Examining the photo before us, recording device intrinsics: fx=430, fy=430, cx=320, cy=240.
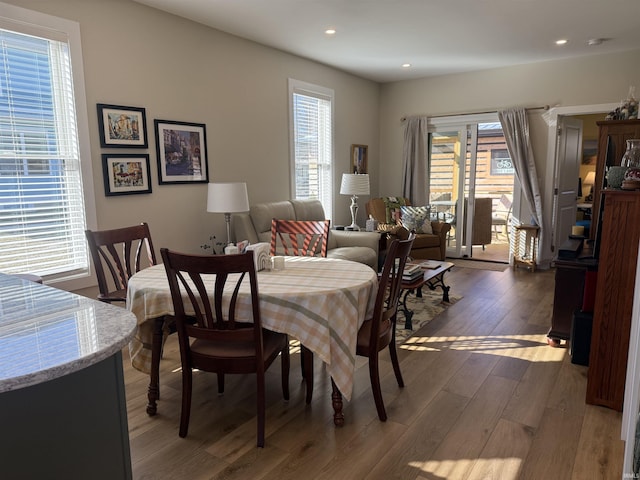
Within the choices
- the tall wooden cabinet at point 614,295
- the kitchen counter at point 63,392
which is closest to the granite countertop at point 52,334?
the kitchen counter at point 63,392

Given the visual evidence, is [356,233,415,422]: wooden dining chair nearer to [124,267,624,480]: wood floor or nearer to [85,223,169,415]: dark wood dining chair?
[124,267,624,480]: wood floor

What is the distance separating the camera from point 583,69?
213 inches

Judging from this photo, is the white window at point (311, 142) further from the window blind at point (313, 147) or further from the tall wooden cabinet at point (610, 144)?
the tall wooden cabinet at point (610, 144)

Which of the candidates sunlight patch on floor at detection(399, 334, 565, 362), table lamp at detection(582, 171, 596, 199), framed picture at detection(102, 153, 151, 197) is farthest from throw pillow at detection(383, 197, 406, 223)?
table lamp at detection(582, 171, 596, 199)

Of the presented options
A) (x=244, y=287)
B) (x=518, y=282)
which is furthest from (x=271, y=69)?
(x=518, y=282)

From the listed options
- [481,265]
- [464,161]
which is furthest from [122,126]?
[481,265]

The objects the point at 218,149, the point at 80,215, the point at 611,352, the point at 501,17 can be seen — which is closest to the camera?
the point at 611,352

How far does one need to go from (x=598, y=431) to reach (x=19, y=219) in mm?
3730

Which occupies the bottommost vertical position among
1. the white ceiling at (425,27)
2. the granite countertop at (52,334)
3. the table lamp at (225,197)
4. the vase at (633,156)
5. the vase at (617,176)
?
the granite countertop at (52,334)

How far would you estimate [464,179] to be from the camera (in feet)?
21.4

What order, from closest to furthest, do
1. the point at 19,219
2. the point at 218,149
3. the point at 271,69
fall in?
the point at 19,219 → the point at 218,149 → the point at 271,69

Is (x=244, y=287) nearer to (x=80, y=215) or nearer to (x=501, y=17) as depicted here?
(x=80, y=215)

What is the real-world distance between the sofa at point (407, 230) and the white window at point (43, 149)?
3.51 meters

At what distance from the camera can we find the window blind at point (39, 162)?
2.86 metres
